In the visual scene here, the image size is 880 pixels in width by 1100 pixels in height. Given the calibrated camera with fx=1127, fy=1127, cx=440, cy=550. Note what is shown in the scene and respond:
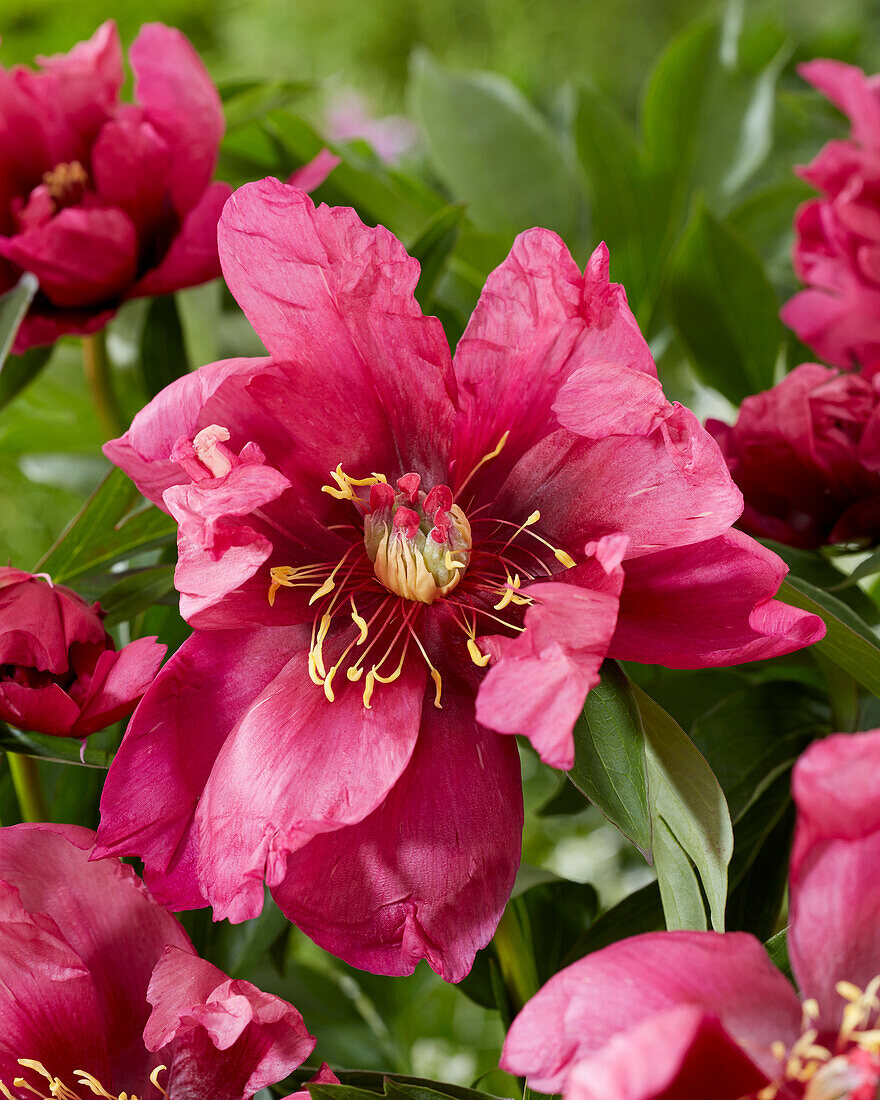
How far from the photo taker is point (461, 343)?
266mm

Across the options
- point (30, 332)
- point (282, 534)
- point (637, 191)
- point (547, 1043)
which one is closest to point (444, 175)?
point (637, 191)

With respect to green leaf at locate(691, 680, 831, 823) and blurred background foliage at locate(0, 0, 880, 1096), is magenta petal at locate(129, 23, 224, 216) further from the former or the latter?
green leaf at locate(691, 680, 831, 823)

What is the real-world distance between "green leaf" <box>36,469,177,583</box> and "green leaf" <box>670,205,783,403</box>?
23cm

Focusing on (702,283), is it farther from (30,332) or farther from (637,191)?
(30,332)

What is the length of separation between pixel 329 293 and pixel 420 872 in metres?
0.13

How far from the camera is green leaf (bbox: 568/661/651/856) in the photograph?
0.24 m

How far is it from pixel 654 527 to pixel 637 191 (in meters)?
0.36

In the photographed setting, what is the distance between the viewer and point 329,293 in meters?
0.25

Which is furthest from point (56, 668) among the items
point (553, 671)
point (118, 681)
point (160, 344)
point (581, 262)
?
point (581, 262)

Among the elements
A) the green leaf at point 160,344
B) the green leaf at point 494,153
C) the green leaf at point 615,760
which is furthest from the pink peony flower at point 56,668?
the green leaf at point 494,153

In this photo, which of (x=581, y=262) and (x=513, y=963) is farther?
(x=581, y=262)

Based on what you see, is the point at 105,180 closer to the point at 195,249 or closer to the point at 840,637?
the point at 195,249

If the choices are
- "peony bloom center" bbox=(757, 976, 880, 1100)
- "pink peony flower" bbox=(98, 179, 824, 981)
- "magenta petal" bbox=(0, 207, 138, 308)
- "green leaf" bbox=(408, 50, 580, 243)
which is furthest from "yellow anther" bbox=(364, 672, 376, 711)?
"green leaf" bbox=(408, 50, 580, 243)

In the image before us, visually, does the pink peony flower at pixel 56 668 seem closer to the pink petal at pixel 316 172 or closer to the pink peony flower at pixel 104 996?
the pink peony flower at pixel 104 996
